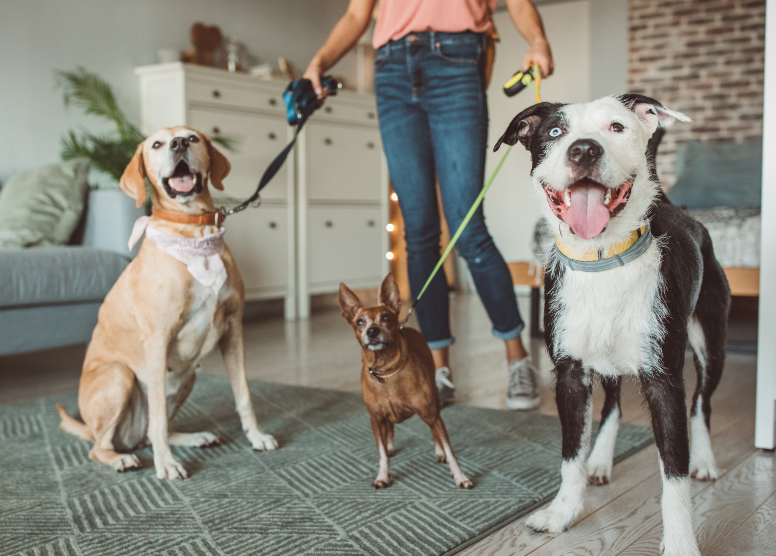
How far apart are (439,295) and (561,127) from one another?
3.84 ft

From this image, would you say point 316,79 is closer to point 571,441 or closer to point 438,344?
point 438,344

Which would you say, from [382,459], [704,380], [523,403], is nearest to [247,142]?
[523,403]

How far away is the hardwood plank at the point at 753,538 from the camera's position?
4.05ft

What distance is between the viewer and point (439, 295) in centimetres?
231

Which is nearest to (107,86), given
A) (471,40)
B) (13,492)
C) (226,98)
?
(226,98)

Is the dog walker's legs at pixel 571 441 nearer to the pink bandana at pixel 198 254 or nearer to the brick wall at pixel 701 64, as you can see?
the pink bandana at pixel 198 254

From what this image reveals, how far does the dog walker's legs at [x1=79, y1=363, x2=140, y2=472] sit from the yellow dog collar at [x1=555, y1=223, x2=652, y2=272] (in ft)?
4.03

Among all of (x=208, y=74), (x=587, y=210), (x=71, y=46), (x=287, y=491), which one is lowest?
(x=287, y=491)

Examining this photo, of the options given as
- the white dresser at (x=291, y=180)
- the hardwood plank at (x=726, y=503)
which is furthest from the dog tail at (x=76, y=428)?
the white dresser at (x=291, y=180)

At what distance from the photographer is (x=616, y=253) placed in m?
1.19

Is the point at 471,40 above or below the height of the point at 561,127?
above

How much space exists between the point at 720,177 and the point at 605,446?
3.26 m

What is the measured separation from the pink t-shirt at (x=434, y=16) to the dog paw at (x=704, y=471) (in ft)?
4.52

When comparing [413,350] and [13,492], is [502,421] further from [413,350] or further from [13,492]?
[13,492]
